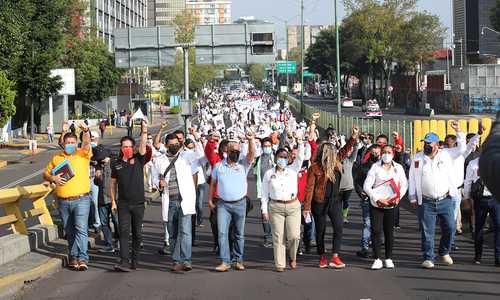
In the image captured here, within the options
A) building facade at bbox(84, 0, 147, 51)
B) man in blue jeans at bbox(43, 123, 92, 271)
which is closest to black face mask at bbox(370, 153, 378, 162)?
man in blue jeans at bbox(43, 123, 92, 271)

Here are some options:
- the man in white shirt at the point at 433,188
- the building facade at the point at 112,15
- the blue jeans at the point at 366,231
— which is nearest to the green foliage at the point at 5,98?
the blue jeans at the point at 366,231

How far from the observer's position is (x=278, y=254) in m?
11.3

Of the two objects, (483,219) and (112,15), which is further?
(112,15)

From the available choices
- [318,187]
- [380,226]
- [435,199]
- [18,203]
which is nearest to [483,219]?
[435,199]

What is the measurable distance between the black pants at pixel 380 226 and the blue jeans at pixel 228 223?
172 cm

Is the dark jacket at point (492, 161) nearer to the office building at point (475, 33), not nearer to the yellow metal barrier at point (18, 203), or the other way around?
the yellow metal barrier at point (18, 203)

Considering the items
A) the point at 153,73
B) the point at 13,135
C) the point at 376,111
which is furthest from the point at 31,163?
the point at 153,73

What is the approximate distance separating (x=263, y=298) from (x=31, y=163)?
117 feet

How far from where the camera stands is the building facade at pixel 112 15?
9525 centimetres

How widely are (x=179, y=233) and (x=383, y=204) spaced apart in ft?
8.83

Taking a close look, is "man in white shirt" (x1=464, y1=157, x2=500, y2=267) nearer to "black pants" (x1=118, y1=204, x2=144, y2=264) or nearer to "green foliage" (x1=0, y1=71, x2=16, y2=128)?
"black pants" (x1=118, y1=204, x2=144, y2=264)

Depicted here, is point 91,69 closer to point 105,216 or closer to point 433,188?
point 105,216

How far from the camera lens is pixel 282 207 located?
37.5 ft

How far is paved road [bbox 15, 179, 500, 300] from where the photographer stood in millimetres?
9781
